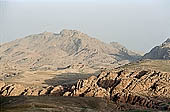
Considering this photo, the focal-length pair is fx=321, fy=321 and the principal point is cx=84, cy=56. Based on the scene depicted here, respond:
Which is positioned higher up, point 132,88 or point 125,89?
point 132,88

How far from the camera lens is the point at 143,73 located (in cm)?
11062

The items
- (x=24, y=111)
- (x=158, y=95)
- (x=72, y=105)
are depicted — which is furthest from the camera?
(x=158, y=95)

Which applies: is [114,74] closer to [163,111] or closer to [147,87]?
[147,87]

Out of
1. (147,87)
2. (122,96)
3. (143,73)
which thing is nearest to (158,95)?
(147,87)

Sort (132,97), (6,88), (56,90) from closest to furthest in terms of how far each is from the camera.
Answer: (132,97) → (56,90) → (6,88)

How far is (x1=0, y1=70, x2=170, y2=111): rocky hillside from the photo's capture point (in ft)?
276

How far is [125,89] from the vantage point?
307 ft

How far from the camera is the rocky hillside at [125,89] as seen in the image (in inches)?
3307

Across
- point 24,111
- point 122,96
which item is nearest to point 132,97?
point 122,96

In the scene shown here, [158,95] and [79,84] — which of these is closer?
[158,95]

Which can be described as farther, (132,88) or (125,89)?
(132,88)

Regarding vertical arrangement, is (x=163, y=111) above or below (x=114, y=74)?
below

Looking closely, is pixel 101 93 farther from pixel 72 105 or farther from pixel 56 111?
pixel 56 111

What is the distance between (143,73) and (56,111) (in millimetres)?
58202
